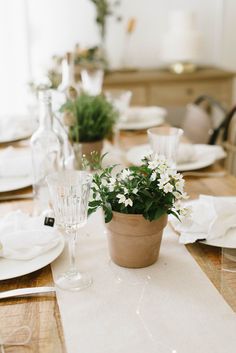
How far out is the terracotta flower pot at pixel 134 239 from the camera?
3.22 ft

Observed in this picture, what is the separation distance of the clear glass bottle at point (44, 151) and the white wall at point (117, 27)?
87.3 inches

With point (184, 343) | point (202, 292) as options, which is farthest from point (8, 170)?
point (184, 343)

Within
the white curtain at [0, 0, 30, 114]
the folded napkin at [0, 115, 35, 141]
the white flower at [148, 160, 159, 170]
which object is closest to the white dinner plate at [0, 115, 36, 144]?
the folded napkin at [0, 115, 35, 141]

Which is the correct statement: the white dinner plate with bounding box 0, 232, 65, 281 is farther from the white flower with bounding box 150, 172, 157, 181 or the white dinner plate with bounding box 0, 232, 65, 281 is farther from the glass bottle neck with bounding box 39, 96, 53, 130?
the glass bottle neck with bounding box 39, 96, 53, 130

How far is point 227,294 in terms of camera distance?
0.92 metres

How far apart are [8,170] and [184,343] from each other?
3.28ft

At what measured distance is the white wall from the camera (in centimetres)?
362

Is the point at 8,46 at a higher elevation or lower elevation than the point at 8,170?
higher

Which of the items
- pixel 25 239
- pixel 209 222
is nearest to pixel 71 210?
pixel 25 239

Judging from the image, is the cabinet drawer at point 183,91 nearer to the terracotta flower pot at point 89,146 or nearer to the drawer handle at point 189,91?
the drawer handle at point 189,91

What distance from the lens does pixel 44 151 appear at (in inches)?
58.2

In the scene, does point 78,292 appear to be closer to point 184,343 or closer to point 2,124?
point 184,343

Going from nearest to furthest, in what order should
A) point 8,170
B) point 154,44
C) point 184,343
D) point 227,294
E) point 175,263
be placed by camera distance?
point 184,343 → point 227,294 → point 175,263 → point 8,170 → point 154,44

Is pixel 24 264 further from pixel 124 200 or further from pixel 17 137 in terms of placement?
pixel 17 137
